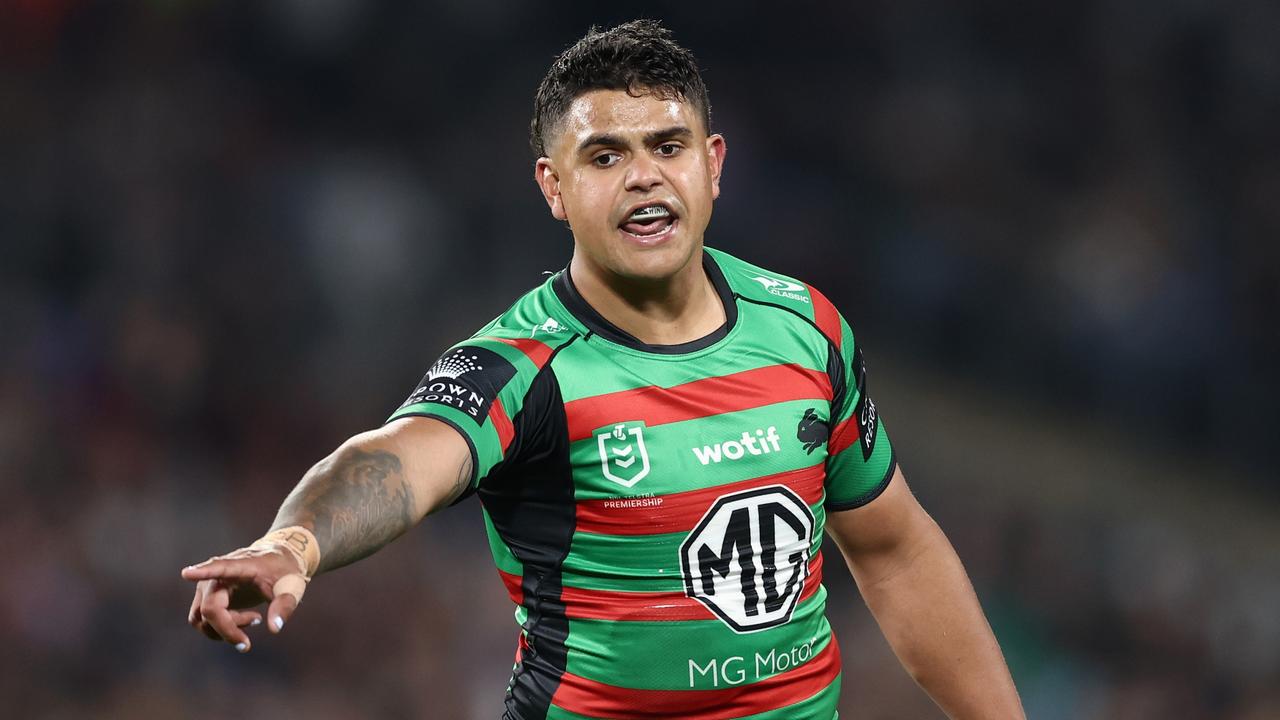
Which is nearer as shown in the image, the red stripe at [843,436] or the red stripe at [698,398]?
the red stripe at [698,398]

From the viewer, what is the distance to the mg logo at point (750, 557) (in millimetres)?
2980

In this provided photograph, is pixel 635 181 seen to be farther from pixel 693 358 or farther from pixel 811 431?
pixel 811 431

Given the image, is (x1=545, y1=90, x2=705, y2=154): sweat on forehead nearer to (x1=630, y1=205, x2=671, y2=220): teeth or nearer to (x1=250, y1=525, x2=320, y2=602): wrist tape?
(x1=630, y1=205, x2=671, y2=220): teeth

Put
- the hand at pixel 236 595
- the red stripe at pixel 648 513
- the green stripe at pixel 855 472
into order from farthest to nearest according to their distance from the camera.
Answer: the green stripe at pixel 855 472 → the red stripe at pixel 648 513 → the hand at pixel 236 595

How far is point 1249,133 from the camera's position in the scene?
348 inches

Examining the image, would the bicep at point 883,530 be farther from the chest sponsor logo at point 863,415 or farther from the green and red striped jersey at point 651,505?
the green and red striped jersey at point 651,505

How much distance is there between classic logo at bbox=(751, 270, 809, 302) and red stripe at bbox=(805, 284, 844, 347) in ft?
0.10

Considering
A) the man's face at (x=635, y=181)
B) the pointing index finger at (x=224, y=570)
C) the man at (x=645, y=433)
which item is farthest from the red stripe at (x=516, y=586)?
the pointing index finger at (x=224, y=570)

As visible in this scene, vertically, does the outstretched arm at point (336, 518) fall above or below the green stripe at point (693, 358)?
below

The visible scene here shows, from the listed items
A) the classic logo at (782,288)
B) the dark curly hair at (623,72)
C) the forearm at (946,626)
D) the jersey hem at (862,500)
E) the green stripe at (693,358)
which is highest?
the dark curly hair at (623,72)

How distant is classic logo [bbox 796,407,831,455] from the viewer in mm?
3100

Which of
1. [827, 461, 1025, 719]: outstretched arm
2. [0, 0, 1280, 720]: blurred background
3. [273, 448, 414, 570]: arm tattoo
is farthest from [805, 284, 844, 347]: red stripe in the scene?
[0, 0, 1280, 720]: blurred background

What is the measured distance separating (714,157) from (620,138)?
13.4 inches

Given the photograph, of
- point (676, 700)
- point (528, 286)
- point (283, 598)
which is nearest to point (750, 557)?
point (676, 700)
